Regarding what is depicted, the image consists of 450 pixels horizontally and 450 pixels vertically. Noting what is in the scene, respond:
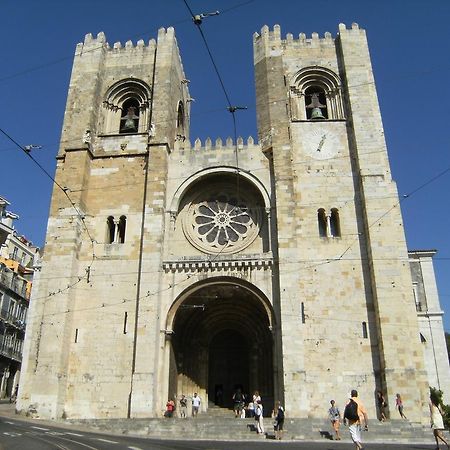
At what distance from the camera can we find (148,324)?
18203mm

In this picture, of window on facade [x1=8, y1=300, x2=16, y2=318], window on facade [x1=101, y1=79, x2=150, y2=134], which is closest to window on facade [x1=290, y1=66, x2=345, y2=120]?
window on facade [x1=101, y1=79, x2=150, y2=134]

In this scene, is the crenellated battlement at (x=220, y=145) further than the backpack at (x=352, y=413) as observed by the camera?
Yes

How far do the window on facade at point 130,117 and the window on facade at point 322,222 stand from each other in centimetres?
975

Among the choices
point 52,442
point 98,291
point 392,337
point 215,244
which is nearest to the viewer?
point 52,442

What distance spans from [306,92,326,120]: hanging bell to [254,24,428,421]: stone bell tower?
0.05 m

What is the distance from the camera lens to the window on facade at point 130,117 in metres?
23.6

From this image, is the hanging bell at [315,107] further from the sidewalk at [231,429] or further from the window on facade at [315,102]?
the sidewalk at [231,429]

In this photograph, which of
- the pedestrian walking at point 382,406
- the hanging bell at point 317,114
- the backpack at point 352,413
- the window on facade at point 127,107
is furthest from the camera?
the window on facade at point 127,107

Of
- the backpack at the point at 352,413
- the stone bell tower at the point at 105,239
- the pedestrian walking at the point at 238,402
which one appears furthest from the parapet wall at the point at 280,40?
the backpack at the point at 352,413

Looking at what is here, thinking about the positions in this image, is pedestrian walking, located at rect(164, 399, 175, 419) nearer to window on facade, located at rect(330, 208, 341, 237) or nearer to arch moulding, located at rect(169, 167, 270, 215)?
arch moulding, located at rect(169, 167, 270, 215)

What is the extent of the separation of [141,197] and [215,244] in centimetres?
373

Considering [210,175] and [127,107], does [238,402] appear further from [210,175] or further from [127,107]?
[127,107]

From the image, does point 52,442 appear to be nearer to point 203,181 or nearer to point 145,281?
point 145,281

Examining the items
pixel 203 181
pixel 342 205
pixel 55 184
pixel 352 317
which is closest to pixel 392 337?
pixel 352 317
